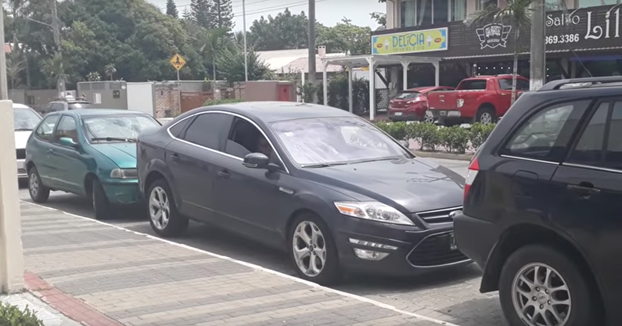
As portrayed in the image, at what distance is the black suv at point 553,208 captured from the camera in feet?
16.1

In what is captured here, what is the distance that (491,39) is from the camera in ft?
104

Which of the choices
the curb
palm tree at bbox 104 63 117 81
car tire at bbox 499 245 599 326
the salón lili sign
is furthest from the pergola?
palm tree at bbox 104 63 117 81

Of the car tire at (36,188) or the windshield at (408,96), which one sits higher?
the windshield at (408,96)

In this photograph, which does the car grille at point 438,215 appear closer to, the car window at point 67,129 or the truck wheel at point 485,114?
the car window at point 67,129

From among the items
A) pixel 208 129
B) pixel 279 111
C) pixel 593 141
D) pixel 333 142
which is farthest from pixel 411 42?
pixel 593 141

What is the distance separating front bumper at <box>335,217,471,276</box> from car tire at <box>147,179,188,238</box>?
3.10 metres

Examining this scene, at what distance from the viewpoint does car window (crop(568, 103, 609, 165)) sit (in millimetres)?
5133

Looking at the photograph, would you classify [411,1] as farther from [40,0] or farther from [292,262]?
[40,0]

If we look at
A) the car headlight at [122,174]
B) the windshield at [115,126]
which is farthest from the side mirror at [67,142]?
the car headlight at [122,174]

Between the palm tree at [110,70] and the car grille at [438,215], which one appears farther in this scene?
the palm tree at [110,70]

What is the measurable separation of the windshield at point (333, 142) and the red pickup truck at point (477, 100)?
1760 cm

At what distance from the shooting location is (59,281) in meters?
7.26

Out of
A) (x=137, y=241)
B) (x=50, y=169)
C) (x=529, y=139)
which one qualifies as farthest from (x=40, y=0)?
(x=529, y=139)

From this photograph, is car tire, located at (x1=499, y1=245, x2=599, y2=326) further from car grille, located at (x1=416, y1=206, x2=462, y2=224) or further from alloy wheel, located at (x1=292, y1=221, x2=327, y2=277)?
alloy wheel, located at (x1=292, y1=221, x2=327, y2=277)
